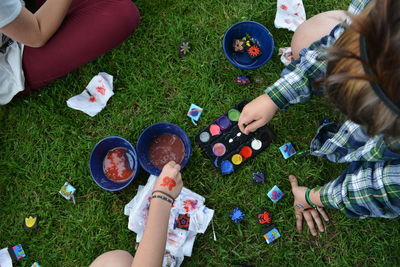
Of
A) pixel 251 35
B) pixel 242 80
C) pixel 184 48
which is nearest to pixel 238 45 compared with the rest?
pixel 251 35

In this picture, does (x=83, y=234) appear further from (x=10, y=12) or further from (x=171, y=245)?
(x=10, y=12)

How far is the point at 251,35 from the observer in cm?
204

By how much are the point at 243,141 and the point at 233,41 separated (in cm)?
68

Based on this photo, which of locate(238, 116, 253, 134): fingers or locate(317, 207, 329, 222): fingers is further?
locate(317, 207, 329, 222): fingers

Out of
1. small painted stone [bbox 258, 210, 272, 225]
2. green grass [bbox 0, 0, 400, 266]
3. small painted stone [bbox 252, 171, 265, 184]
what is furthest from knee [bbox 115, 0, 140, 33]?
small painted stone [bbox 258, 210, 272, 225]

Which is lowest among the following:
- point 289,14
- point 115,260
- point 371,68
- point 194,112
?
point 115,260

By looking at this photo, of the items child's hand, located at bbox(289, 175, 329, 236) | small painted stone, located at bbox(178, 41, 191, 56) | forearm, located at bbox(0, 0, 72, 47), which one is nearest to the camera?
forearm, located at bbox(0, 0, 72, 47)

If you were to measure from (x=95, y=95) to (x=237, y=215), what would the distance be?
4.09 feet

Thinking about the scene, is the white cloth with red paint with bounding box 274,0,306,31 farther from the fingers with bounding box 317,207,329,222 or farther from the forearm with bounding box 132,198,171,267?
the forearm with bounding box 132,198,171,267

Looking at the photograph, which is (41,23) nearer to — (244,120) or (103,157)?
(103,157)

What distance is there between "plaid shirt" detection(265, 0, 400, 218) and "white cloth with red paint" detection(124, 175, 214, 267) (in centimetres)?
74

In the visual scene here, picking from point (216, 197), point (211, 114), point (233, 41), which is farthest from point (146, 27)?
point (216, 197)

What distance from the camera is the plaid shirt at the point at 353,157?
48.7 inches

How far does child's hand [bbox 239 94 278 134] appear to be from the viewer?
1499mm
